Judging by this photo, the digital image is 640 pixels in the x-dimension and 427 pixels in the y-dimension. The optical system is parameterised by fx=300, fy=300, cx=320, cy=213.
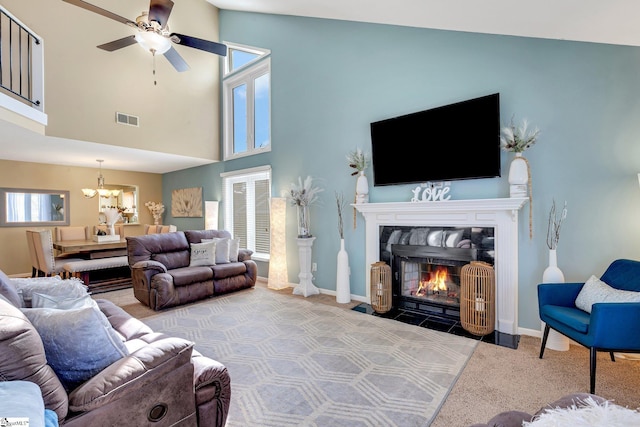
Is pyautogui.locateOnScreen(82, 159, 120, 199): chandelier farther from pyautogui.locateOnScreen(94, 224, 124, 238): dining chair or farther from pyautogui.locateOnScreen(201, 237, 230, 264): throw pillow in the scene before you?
pyautogui.locateOnScreen(201, 237, 230, 264): throw pillow

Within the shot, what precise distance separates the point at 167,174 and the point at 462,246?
305 inches

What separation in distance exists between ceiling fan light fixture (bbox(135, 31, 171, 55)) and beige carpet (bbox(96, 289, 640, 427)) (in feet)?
13.6

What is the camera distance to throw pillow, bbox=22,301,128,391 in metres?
1.31

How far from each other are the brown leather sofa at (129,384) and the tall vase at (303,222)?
3.25 m

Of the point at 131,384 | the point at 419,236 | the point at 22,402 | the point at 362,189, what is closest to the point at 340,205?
the point at 362,189

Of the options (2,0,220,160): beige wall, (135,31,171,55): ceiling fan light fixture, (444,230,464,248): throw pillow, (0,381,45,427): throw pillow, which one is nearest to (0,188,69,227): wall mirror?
(2,0,220,160): beige wall

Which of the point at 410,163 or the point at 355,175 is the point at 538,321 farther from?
the point at 355,175

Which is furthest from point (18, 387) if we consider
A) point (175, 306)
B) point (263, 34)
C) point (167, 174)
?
point (167, 174)

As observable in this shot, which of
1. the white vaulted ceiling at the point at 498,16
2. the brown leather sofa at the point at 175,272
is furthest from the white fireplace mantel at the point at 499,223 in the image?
the brown leather sofa at the point at 175,272

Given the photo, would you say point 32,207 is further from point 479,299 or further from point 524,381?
point 524,381

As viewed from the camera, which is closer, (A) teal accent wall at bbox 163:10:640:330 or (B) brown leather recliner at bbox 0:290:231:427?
(B) brown leather recliner at bbox 0:290:231:427

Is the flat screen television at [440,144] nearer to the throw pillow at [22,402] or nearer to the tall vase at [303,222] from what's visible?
the tall vase at [303,222]

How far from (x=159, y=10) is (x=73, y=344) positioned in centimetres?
309

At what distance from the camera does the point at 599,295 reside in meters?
2.38
